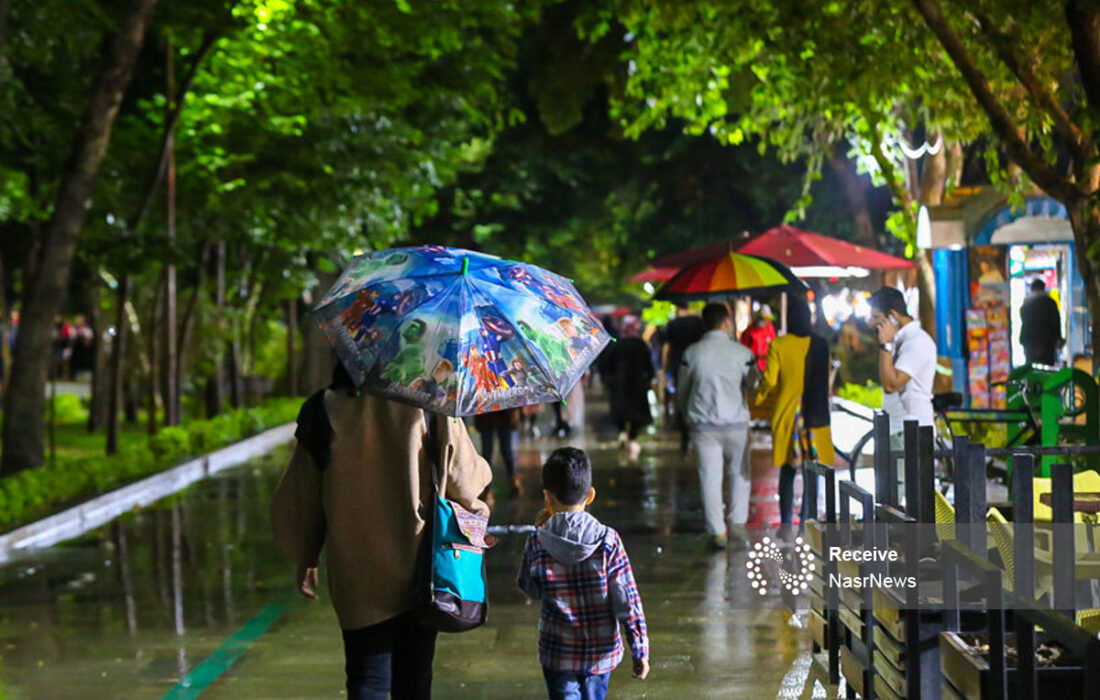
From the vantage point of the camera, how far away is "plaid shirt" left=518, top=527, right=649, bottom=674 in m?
Result: 5.47

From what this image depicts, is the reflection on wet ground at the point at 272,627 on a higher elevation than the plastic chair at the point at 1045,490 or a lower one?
lower

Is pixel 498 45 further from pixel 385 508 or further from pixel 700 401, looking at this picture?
pixel 385 508

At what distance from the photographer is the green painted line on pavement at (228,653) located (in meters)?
7.86

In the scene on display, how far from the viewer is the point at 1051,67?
13031 millimetres

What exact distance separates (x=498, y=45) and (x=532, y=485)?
34.8 feet

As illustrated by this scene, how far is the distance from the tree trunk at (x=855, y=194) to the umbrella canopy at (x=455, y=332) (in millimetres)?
25314

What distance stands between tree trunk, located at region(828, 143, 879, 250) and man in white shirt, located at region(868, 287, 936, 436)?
66.4ft

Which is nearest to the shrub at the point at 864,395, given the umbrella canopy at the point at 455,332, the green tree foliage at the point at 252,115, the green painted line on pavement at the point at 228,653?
the green tree foliage at the point at 252,115

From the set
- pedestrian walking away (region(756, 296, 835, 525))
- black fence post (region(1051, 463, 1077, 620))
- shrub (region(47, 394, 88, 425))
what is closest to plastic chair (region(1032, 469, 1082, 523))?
black fence post (region(1051, 463, 1077, 620))

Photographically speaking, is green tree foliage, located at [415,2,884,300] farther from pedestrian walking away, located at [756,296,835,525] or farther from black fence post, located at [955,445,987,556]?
black fence post, located at [955,445,987,556]

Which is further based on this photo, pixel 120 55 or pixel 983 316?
pixel 983 316

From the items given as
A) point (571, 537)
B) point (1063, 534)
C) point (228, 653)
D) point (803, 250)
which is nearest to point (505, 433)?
point (803, 250)

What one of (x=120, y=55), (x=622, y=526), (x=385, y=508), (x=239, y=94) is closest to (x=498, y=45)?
(x=239, y=94)

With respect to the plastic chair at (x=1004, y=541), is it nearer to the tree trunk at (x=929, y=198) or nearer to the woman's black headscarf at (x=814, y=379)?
the woman's black headscarf at (x=814, y=379)
